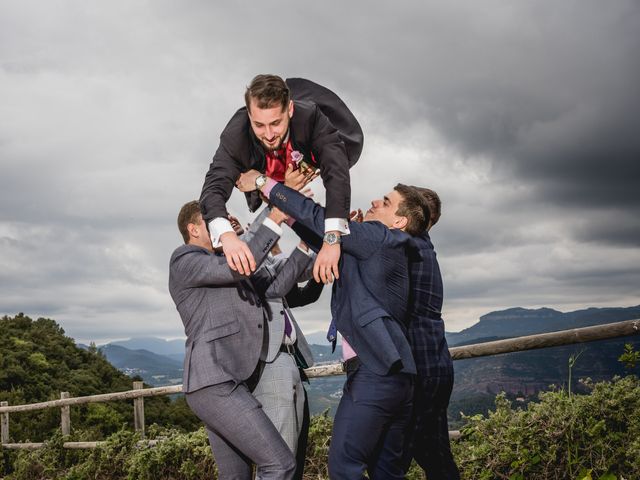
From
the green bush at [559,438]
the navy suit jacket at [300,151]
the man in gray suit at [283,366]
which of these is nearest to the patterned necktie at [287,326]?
the man in gray suit at [283,366]

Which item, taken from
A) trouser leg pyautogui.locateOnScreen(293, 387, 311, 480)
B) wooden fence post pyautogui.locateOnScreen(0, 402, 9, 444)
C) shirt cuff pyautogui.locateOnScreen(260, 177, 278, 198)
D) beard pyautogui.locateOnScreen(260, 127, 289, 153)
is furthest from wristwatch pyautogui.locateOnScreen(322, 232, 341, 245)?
wooden fence post pyautogui.locateOnScreen(0, 402, 9, 444)

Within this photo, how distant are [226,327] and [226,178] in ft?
2.49

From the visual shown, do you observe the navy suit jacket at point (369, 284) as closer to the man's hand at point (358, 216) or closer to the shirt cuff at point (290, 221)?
the shirt cuff at point (290, 221)

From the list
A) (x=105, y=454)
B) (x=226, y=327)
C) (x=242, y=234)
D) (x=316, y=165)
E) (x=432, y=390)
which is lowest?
(x=105, y=454)

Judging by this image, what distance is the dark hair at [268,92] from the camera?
105 inches

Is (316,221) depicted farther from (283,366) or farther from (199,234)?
Answer: (199,234)

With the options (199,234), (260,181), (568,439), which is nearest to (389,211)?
(260,181)

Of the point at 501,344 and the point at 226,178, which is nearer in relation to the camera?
the point at 226,178

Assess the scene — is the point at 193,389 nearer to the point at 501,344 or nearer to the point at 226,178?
the point at 226,178

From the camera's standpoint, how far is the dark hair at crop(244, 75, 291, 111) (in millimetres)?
2680

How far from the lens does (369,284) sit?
2.79 m

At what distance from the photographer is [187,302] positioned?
10.3 feet

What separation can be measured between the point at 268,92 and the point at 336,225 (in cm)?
69

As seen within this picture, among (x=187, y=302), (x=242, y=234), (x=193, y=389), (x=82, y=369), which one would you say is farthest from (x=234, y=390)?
(x=82, y=369)
